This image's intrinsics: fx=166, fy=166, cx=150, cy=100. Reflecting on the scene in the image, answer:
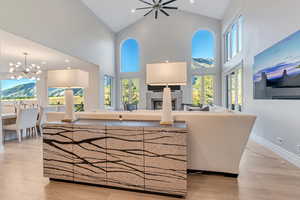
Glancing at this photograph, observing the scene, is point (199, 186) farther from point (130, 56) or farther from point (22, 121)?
point (130, 56)

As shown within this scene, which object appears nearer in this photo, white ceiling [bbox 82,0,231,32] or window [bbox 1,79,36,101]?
white ceiling [bbox 82,0,231,32]

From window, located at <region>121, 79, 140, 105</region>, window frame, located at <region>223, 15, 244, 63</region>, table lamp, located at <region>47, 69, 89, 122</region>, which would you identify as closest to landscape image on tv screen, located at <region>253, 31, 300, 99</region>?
Answer: window frame, located at <region>223, 15, 244, 63</region>

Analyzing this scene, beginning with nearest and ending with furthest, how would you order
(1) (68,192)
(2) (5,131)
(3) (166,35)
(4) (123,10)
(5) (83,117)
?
(1) (68,192), (5) (83,117), (2) (5,131), (4) (123,10), (3) (166,35)

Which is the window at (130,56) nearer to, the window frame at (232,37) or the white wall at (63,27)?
the white wall at (63,27)

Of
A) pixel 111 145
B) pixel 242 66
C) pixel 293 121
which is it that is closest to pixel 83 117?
pixel 111 145

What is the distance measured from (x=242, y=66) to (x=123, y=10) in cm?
505

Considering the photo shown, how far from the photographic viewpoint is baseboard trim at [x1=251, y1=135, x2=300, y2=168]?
270cm

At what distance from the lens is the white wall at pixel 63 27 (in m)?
3.57

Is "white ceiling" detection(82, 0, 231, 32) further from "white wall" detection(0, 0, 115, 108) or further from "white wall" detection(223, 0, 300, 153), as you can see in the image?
"white wall" detection(223, 0, 300, 153)

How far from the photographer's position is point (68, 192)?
1960 mm

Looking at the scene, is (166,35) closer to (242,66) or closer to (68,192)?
(242,66)

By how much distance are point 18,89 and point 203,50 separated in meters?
9.53

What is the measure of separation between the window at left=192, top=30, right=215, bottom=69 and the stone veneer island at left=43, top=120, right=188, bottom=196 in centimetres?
631

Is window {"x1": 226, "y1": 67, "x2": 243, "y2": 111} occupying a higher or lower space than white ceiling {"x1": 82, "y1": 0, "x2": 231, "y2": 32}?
lower
